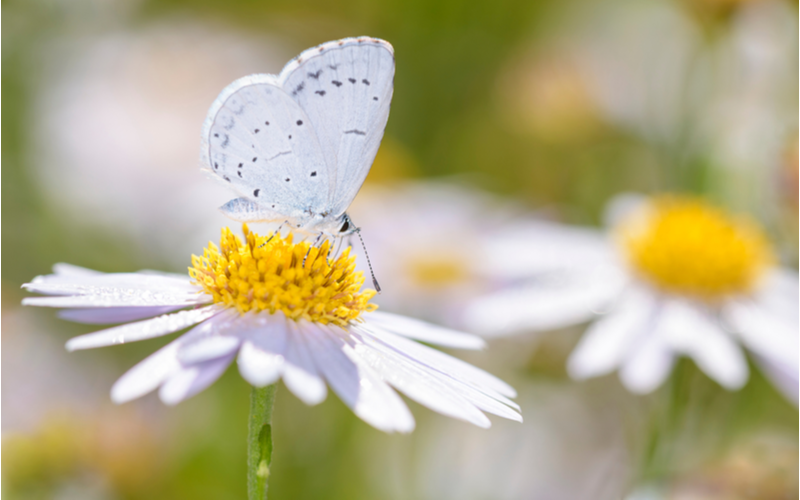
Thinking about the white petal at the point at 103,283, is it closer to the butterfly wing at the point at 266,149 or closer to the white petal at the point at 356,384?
the butterfly wing at the point at 266,149

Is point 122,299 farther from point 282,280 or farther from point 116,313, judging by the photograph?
point 282,280

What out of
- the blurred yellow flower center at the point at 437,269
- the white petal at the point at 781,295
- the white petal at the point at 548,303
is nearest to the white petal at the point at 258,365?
the white petal at the point at 548,303

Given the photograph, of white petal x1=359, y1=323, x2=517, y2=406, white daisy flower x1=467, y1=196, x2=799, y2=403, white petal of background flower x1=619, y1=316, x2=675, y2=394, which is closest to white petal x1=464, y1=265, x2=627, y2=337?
white daisy flower x1=467, y1=196, x2=799, y2=403

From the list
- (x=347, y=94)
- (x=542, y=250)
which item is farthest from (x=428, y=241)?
(x=347, y=94)

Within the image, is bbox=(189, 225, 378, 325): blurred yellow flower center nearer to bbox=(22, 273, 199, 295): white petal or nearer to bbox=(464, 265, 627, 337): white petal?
bbox=(22, 273, 199, 295): white petal

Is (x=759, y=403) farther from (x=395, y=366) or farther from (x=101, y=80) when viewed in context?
(x=101, y=80)

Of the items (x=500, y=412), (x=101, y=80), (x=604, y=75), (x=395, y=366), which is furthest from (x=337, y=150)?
(x=604, y=75)
